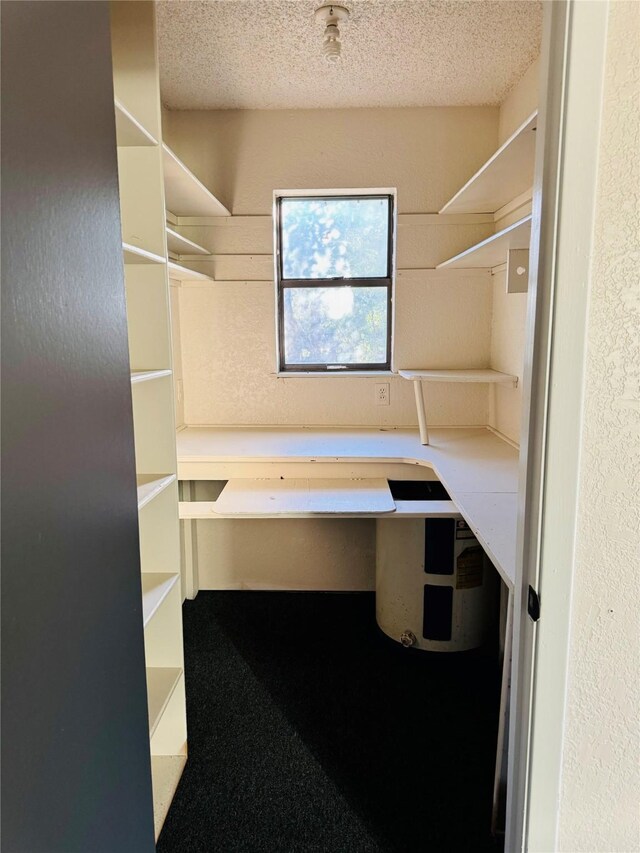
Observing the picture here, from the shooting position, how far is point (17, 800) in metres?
0.60

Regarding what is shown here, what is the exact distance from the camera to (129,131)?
4.51 ft

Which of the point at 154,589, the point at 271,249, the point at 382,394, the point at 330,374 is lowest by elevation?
the point at 154,589

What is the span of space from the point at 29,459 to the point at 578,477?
0.76 meters

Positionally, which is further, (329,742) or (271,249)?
(271,249)

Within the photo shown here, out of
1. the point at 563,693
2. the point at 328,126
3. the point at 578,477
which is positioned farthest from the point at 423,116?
the point at 563,693

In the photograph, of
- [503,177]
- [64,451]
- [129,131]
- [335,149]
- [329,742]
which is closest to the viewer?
[64,451]

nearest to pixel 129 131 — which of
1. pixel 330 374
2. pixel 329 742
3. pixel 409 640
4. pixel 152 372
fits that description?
pixel 152 372

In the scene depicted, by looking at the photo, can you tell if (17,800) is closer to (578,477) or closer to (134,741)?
(134,741)

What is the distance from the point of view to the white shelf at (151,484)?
4.66ft

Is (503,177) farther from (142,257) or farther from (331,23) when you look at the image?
(142,257)

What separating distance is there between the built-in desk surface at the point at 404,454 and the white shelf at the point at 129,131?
1.26 metres

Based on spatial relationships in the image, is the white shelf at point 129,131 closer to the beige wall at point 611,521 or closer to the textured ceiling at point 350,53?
the textured ceiling at point 350,53

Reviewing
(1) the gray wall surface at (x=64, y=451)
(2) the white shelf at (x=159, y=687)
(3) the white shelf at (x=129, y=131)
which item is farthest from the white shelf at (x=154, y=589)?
(3) the white shelf at (x=129, y=131)

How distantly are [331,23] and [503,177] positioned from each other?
81cm
